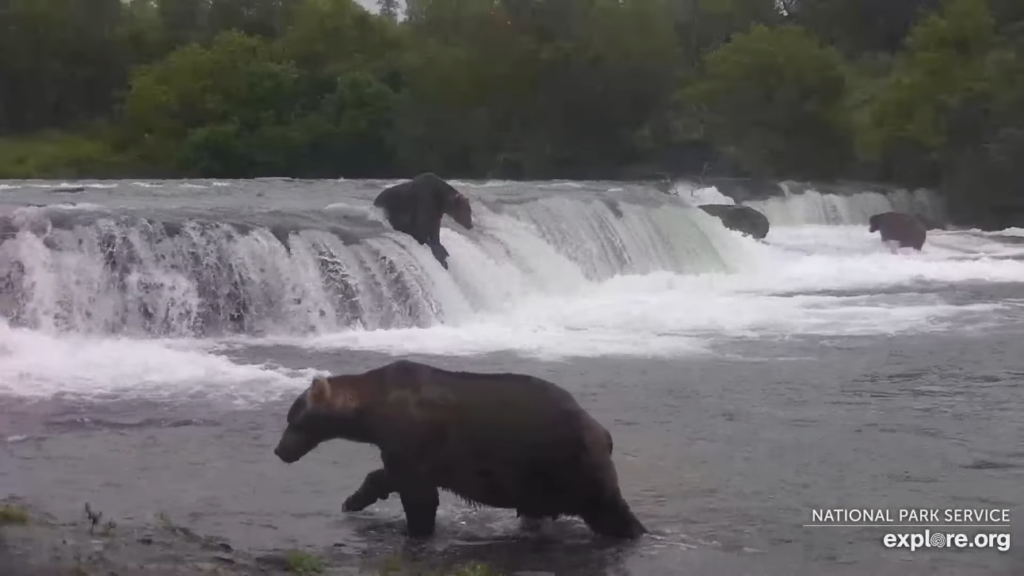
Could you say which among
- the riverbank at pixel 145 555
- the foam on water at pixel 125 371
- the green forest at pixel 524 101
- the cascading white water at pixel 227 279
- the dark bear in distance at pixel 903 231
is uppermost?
the green forest at pixel 524 101

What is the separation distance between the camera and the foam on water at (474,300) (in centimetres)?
1627

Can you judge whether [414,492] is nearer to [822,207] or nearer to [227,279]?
[227,279]

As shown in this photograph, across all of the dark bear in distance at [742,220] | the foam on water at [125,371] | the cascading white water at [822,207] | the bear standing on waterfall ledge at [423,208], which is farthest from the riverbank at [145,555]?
the cascading white water at [822,207]

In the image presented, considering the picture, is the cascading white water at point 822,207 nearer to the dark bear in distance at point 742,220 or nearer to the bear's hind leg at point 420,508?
the dark bear in distance at point 742,220

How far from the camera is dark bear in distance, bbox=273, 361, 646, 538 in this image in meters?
8.77

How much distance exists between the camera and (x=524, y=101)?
60062 millimetres

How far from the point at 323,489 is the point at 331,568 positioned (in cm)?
218

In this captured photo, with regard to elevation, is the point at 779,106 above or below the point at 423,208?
above

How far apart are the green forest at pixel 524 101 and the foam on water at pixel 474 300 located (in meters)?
21.0

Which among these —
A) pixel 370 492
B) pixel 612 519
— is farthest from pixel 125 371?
pixel 612 519

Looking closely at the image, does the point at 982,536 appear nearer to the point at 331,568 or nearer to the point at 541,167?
the point at 331,568

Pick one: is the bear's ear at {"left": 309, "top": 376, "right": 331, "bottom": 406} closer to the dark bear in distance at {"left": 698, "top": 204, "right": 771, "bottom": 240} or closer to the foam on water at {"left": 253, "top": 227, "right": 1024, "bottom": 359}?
the foam on water at {"left": 253, "top": 227, "right": 1024, "bottom": 359}

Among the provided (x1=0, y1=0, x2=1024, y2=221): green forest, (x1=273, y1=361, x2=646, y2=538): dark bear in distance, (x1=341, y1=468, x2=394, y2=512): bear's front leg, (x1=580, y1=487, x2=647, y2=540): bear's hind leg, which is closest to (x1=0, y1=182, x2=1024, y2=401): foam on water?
(x1=341, y1=468, x2=394, y2=512): bear's front leg

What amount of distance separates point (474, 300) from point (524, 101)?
39388mm
